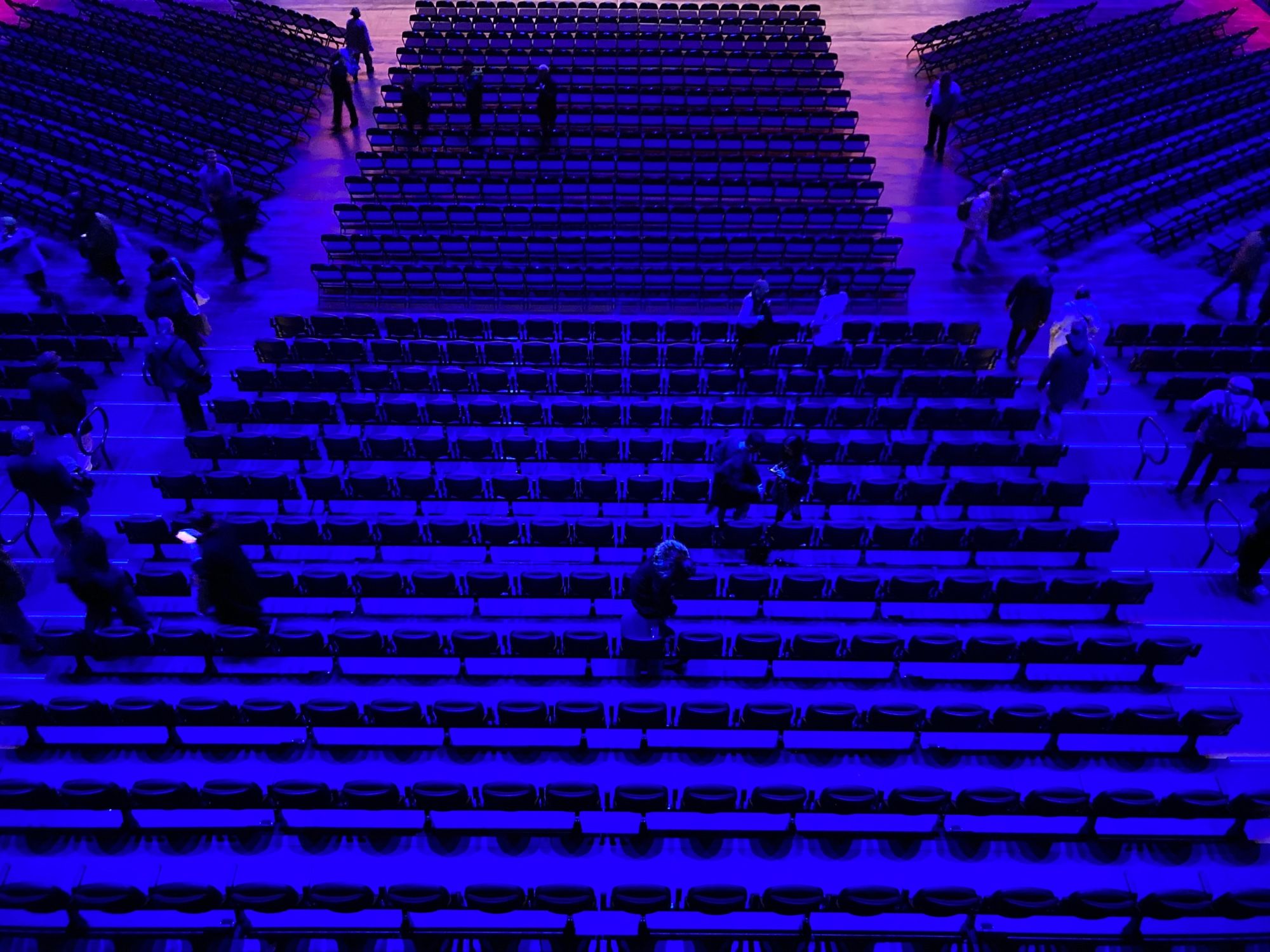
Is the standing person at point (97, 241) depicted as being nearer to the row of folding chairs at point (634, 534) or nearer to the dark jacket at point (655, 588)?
the row of folding chairs at point (634, 534)

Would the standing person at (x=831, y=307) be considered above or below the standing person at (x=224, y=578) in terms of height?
above

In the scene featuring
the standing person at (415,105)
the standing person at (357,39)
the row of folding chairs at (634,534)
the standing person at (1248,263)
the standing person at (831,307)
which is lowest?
the row of folding chairs at (634,534)

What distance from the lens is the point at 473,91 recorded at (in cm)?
1502

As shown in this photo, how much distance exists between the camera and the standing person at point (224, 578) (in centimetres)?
756

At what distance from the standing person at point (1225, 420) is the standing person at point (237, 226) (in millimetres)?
11661

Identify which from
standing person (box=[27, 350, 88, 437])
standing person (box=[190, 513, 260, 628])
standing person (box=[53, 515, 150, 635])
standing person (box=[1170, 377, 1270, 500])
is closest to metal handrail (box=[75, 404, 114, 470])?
standing person (box=[27, 350, 88, 437])

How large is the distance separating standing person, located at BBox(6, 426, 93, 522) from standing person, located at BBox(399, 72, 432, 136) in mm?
8388

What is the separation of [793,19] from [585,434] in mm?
12107

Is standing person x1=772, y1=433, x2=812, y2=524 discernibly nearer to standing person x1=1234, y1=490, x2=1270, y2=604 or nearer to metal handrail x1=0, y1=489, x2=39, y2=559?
standing person x1=1234, y1=490, x2=1270, y2=604

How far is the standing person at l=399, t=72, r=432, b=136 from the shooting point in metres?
15.0

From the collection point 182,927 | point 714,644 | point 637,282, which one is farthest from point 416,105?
point 182,927

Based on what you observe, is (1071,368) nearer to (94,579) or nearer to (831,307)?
(831,307)

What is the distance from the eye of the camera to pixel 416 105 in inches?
599


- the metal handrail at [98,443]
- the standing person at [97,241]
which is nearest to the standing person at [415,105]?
the standing person at [97,241]
